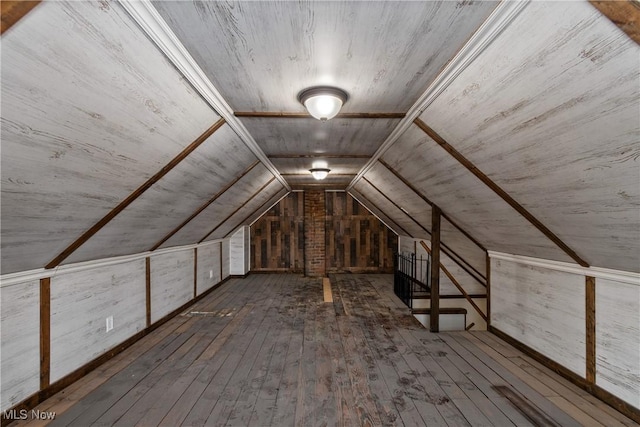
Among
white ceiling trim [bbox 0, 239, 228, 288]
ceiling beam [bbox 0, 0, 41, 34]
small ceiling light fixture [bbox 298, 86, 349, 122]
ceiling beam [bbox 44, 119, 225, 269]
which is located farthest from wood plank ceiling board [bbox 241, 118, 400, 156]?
white ceiling trim [bbox 0, 239, 228, 288]

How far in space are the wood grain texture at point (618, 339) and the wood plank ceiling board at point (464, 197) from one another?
434 mm

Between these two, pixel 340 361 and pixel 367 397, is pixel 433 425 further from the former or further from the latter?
pixel 340 361

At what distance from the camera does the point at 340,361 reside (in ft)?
9.93

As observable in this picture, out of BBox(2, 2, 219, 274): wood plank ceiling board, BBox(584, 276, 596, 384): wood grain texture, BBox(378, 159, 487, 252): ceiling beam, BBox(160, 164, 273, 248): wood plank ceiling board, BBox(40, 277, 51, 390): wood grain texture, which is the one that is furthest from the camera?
BBox(160, 164, 273, 248): wood plank ceiling board

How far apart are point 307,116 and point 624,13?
6.44 feet

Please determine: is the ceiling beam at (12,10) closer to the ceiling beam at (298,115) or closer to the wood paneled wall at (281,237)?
the ceiling beam at (298,115)

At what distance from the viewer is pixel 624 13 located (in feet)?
3.44

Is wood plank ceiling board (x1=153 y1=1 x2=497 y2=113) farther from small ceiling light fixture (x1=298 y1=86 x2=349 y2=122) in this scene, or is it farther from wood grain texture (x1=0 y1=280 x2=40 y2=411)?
wood grain texture (x1=0 y1=280 x2=40 y2=411)

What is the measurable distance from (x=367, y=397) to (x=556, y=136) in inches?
90.3

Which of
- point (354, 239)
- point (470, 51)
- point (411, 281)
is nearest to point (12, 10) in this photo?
point (470, 51)

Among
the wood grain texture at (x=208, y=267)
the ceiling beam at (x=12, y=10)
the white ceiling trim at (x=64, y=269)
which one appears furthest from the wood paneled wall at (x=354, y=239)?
the ceiling beam at (x=12, y=10)

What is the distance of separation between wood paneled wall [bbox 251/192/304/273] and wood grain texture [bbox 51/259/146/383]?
15.3 ft

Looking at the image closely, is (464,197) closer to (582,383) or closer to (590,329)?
(590,329)

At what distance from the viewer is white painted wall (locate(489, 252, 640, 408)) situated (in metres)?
2.18
